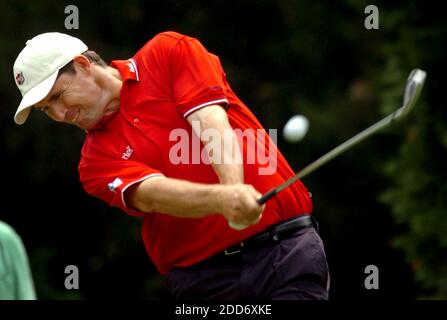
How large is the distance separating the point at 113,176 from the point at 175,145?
10.1 inches

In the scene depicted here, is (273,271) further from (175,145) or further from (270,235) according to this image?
(175,145)

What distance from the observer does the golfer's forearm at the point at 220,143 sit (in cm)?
446

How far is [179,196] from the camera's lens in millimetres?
4469

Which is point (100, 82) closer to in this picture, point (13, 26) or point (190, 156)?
point (190, 156)

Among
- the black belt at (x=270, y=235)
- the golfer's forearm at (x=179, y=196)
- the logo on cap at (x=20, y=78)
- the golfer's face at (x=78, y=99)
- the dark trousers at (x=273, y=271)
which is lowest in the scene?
the dark trousers at (x=273, y=271)

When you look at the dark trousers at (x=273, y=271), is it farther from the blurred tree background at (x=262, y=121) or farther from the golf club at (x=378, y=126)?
the blurred tree background at (x=262, y=121)

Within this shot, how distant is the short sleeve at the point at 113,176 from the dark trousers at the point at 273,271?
0.38 meters

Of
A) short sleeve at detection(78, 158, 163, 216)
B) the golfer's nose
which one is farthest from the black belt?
the golfer's nose

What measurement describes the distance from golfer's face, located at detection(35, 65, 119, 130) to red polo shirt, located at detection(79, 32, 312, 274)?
72 millimetres

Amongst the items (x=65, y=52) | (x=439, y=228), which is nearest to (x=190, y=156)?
(x=65, y=52)

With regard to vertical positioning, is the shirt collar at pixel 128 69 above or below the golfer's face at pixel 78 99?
above

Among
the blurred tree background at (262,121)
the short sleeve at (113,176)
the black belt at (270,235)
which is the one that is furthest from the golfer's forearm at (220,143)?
the blurred tree background at (262,121)

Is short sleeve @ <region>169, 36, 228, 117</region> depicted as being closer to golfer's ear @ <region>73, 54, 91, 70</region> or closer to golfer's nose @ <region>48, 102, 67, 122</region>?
golfer's ear @ <region>73, 54, 91, 70</region>

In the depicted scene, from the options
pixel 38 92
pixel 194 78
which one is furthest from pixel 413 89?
pixel 38 92
